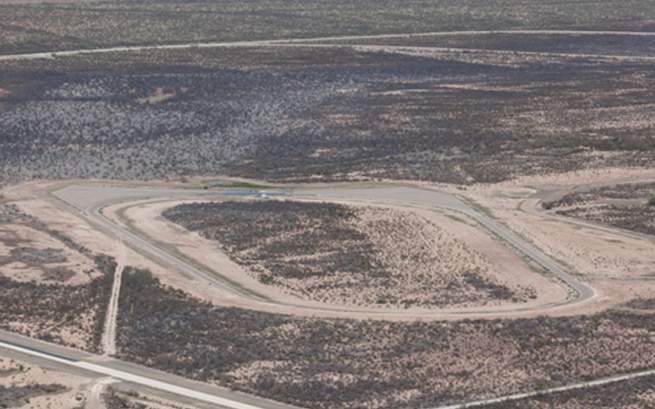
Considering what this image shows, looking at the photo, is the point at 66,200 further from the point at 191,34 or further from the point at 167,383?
the point at 191,34

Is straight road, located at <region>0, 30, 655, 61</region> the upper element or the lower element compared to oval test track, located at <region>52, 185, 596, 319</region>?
upper

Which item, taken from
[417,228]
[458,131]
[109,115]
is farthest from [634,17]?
[417,228]

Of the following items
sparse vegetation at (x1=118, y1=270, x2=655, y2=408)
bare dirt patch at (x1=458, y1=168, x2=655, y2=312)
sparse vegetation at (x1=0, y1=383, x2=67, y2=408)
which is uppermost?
sparse vegetation at (x1=0, y1=383, x2=67, y2=408)

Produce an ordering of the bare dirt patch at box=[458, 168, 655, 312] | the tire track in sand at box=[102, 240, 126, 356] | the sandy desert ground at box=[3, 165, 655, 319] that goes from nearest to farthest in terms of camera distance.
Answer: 1. the tire track in sand at box=[102, 240, 126, 356]
2. the sandy desert ground at box=[3, 165, 655, 319]
3. the bare dirt patch at box=[458, 168, 655, 312]

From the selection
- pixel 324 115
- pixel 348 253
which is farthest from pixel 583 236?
pixel 324 115

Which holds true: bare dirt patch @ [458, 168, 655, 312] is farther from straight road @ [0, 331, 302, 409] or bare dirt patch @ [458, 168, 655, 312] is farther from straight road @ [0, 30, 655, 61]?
straight road @ [0, 30, 655, 61]

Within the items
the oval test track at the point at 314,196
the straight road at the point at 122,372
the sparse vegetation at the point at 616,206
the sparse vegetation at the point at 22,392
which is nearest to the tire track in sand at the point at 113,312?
the straight road at the point at 122,372

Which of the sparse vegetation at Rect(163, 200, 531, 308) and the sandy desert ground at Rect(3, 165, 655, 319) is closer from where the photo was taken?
the sparse vegetation at Rect(163, 200, 531, 308)

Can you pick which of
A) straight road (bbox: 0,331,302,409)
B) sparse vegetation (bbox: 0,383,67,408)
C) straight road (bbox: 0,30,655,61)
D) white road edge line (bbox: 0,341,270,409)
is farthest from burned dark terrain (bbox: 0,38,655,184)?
sparse vegetation (bbox: 0,383,67,408)

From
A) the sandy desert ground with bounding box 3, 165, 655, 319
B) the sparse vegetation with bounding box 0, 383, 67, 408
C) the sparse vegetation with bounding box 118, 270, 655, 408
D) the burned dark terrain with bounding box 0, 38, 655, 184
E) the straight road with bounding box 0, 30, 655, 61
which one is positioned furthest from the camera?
the straight road with bounding box 0, 30, 655, 61
